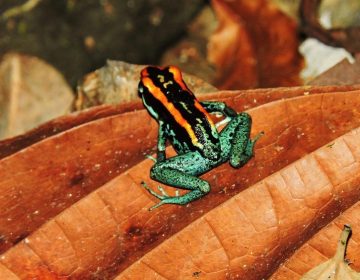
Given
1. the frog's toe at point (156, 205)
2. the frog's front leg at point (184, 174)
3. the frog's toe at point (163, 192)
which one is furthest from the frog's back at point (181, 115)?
the frog's toe at point (156, 205)

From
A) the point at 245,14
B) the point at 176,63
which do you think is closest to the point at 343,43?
the point at 245,14

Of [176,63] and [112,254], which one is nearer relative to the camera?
[112,254]

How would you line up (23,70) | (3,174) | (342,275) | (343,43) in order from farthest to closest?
(23,70) → (343,43) → (3,174) → (342,275)

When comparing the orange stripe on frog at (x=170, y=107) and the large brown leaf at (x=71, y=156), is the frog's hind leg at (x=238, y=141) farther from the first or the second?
the orange stripe on frog at (x=170, y=107)

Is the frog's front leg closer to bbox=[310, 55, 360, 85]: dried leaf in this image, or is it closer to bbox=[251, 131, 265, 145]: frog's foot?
bbox=[251, 131, 265, 145]: frog's foot

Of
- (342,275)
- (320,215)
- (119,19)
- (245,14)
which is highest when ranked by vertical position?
(119,19)

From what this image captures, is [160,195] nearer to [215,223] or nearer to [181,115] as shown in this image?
[215,223]

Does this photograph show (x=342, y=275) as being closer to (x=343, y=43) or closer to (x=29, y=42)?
(x=343, y=43)
